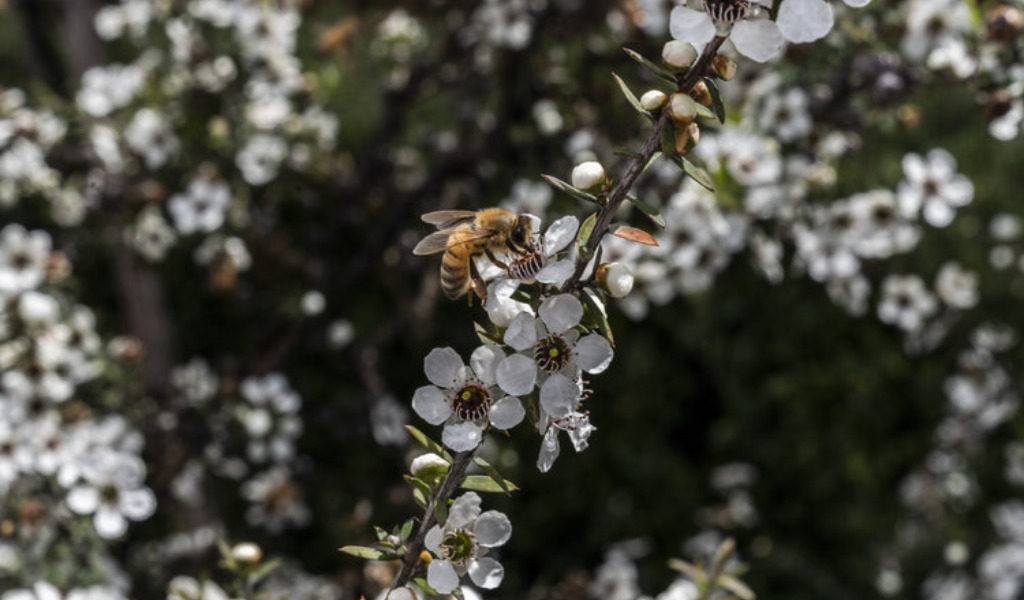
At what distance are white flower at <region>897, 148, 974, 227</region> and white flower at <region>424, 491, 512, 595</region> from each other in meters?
1.48

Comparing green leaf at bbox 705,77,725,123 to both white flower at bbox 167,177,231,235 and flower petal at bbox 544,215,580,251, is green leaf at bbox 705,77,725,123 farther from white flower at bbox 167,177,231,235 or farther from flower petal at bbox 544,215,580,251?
white flower at bbox 167,177,231,235

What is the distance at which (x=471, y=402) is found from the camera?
125cm

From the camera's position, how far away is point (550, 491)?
3.44m

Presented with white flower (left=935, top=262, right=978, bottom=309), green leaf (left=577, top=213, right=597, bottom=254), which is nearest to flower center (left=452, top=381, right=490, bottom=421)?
green leaf (left=577, top=213, right=597, bottom=254)

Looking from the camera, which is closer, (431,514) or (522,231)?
(431,514)

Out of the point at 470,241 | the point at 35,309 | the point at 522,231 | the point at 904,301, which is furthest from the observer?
the point at 904,301

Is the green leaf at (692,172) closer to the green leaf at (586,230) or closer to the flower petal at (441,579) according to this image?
the green leaf at (586,230)

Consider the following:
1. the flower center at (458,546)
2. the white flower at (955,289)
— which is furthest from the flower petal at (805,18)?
the white flower at (955,289)

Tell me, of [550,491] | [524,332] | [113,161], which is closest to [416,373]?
[550,491]

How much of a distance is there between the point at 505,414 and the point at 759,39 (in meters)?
0.49

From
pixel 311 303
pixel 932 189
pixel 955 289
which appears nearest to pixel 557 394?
pixel 932 189

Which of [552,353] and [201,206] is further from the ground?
[201,206]

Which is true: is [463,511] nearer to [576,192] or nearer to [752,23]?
[576,192]

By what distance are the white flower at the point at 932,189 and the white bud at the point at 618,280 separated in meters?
1.37
